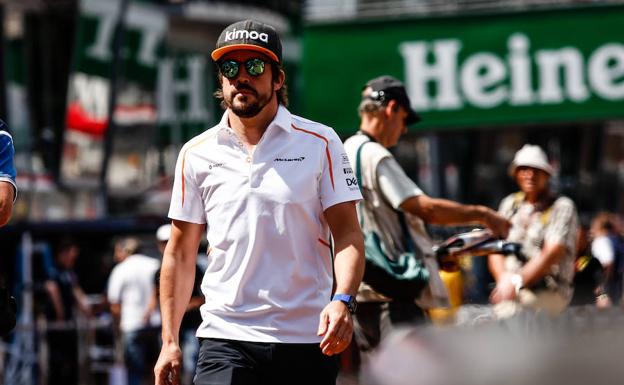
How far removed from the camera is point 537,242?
8.41 meters

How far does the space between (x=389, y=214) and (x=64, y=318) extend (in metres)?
11.1

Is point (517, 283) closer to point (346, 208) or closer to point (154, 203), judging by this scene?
point (346, 208)

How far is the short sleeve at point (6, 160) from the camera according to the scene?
5277 millimetres

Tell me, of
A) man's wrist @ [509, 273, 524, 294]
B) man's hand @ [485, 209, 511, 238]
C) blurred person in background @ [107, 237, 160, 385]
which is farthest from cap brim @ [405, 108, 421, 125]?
blurred person in background @ [107, 237, 160, 385]

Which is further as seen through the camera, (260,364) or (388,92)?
(388,92)

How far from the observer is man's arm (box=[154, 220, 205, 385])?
4.95 m

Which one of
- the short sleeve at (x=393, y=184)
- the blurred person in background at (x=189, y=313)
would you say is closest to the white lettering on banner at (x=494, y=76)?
the blurred person in background at (x=189, y=313)

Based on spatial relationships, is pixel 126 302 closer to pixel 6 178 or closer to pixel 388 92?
pixel 388 92

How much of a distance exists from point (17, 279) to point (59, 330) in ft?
2.82

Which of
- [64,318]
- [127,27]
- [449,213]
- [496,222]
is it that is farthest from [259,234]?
[127,27]

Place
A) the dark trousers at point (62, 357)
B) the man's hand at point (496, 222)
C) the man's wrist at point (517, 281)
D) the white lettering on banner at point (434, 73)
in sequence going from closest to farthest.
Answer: the man's hand at point (496, 222), the man's wrist at point (517, 281), the white lettering on banner at point (434, 73), the dark trousers at point (62, 357)

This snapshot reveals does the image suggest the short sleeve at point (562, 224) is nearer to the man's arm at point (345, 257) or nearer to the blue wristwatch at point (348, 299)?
the man's arm at point (345, 257)

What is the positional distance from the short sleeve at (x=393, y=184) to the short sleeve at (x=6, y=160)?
6.71 feet

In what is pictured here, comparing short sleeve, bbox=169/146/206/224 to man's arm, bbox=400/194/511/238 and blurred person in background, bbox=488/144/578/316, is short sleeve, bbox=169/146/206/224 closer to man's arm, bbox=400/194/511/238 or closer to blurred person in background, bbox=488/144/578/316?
man's arm, bbox=400/194/511/238
